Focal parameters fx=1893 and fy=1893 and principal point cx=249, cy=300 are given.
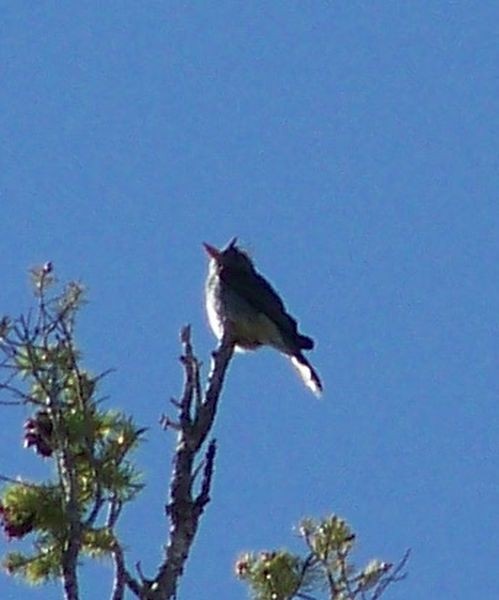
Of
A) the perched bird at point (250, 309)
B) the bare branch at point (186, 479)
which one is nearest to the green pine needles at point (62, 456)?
the bare branch at point (186, 479)

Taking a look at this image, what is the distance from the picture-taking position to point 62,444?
4.57 metres

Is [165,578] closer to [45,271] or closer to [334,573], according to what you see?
[334,573]

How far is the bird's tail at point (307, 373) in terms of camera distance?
991 cm

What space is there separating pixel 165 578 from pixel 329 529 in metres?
0.58

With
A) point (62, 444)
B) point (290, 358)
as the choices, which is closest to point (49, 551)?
point (62, 444)

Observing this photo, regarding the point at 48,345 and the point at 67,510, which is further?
the point at 48,345

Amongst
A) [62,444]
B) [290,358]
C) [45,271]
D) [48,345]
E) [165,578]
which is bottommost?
[165,578]

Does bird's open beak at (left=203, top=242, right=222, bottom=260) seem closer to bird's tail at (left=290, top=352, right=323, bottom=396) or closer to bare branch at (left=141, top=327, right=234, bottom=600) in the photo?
bird's tail at (left=290, top=352, right=323, bottom=396)

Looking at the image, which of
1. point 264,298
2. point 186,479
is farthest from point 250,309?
point 186,479

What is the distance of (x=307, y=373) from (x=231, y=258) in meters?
1.31

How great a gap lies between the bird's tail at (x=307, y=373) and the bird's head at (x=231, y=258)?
3.22ft

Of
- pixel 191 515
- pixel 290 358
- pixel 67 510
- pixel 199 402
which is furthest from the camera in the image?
pixel 290 358

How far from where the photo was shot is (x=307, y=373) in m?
10.1

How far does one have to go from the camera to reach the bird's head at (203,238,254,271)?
11062 millimetres
